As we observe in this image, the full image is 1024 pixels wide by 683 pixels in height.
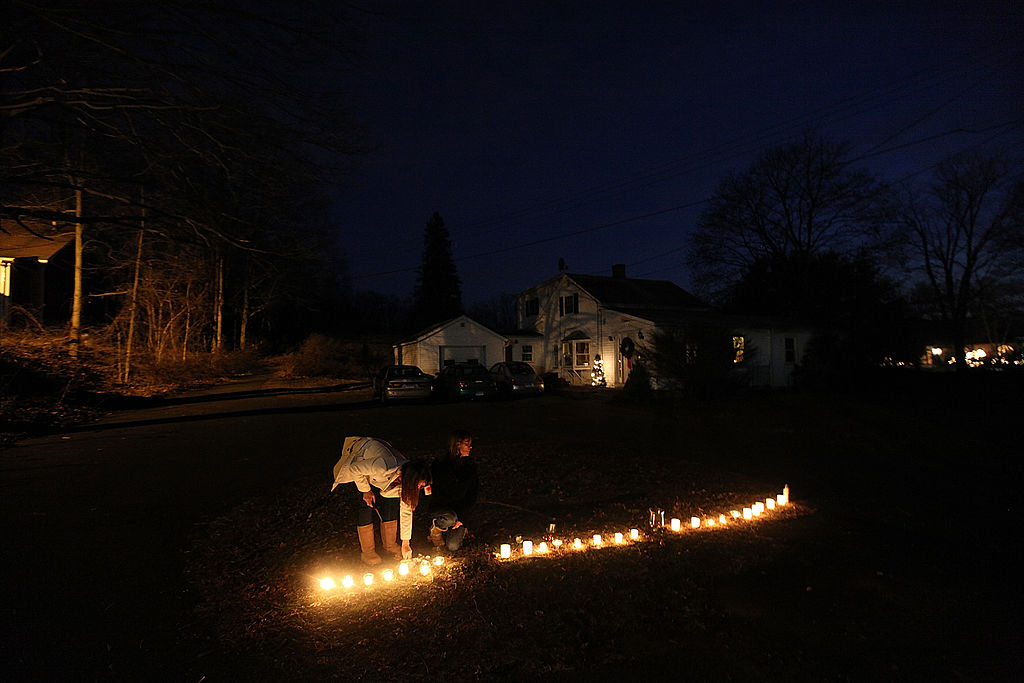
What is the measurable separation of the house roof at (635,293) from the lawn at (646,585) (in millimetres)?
21151

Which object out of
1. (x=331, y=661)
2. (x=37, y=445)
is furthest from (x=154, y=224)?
(x=331, y=661)

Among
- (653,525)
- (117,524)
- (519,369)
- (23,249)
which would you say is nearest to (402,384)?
(519,369)

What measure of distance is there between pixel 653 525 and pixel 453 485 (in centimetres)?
236

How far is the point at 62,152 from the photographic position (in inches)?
418

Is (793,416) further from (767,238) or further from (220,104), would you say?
(767,238)

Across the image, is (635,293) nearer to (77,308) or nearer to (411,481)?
(77,308)

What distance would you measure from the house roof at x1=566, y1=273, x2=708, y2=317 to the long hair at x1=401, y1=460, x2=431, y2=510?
24.7 metres

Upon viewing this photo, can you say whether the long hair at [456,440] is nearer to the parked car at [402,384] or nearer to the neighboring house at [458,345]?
the parked car at [402,384]

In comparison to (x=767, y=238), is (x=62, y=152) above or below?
below

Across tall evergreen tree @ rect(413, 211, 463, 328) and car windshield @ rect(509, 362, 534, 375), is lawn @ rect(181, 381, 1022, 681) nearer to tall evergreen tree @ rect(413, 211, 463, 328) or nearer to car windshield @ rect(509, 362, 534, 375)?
car windshield @ rect(509, 362, 534, 375)

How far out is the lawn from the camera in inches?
152

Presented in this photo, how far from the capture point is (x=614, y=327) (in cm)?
2820

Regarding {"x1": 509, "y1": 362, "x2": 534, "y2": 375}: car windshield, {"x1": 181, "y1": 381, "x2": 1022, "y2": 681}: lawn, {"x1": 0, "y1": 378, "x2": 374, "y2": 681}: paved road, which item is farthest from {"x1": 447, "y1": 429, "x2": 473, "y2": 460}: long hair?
{"x1": 509, "y1": 362, "x2": 534, "y2": 375}: car windshield

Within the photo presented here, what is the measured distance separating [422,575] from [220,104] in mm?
7558
